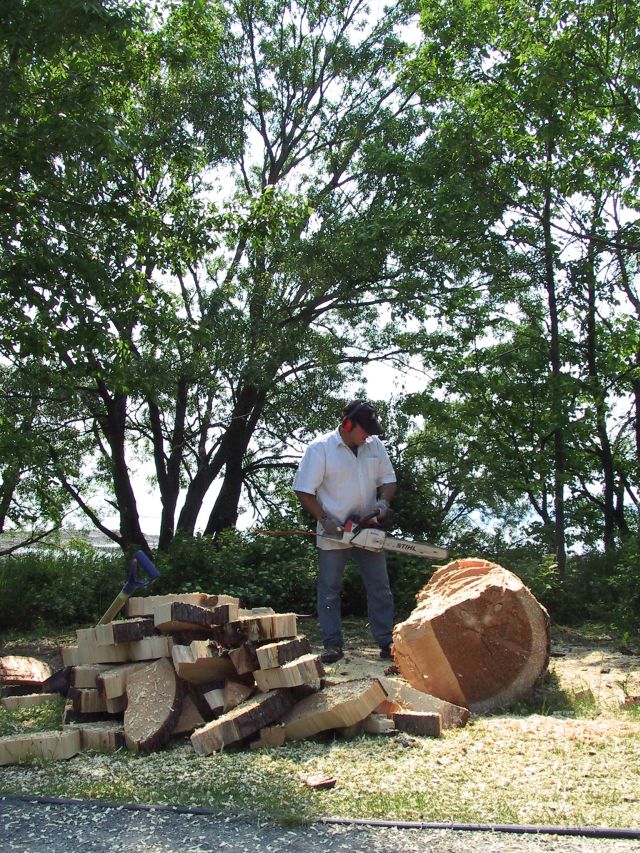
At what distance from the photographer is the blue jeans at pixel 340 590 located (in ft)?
20.3

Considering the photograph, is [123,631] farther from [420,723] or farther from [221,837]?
[221,837]

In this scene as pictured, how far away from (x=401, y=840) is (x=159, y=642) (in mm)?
2283

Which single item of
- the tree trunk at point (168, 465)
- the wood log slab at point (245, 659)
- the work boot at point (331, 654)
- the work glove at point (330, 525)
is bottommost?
the work boot at point (331, 654)

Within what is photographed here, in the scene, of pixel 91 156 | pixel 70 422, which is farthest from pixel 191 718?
pixel 70 422

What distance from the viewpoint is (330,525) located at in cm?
616

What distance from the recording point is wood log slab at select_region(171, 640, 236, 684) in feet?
15.3

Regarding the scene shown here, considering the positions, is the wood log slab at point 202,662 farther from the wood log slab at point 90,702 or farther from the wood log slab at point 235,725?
the wood log slab at point 90,702

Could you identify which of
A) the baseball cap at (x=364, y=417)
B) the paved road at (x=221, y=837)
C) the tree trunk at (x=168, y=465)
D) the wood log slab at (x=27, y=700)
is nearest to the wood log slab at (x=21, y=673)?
the wood log slab at (x=27, y=700)

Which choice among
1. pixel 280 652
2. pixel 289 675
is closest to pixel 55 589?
pixel 280 652

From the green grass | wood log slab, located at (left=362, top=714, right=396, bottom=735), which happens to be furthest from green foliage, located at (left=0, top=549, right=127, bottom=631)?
wood log slab, located at (left=362, top=714, right=396, bottom=735)

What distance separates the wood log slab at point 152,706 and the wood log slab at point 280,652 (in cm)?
52

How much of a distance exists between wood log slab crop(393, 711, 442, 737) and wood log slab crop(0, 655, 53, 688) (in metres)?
2.63

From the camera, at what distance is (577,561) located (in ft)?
32.9

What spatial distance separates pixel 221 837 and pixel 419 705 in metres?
1.93
